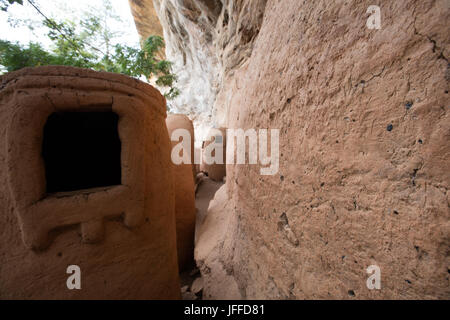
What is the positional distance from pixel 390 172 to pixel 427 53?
1.28 feet

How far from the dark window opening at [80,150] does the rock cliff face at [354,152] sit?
4.92ft

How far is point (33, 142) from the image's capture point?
37.2 inches

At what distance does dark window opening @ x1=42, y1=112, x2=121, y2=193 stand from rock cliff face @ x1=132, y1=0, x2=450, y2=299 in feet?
4.92

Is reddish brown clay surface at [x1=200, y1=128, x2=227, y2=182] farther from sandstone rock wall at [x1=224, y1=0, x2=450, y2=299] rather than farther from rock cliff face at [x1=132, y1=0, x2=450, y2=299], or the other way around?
sandstone rock wall at [x1=224, y1=0, x2=450, y2=299]

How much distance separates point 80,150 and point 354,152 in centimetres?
221

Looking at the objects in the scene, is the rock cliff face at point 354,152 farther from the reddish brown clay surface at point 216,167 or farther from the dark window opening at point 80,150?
the reddish brown clay surface at point 216,167

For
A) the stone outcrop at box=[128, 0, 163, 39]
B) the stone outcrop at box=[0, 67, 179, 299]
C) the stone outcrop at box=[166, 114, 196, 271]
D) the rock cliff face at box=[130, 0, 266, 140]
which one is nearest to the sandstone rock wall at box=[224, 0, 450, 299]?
the stone outcrop at box=[0, 67, 179, 299]

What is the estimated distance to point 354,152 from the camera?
2.35ft

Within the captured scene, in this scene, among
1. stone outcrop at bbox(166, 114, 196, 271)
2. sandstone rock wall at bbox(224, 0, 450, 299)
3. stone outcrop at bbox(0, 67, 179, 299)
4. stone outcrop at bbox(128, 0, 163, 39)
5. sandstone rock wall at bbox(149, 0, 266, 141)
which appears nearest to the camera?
sandstone rock wall at bbox(224, 0, 450, 299)

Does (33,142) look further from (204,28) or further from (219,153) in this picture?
(204,28)

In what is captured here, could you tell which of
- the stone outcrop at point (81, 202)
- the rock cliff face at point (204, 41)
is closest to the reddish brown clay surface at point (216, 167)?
the rock cliff face at point (204, 41)

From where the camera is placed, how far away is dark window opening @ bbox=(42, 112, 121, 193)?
4.86ft

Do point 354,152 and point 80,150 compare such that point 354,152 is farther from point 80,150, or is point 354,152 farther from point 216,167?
point 216,167

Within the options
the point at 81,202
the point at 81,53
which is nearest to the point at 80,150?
the point at 81,202
